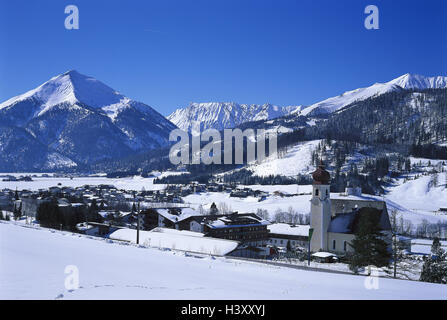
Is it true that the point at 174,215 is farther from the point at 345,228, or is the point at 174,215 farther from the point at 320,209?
the point at 345,228

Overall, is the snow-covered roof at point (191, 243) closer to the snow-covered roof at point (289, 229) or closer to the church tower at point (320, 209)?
the church tower at point (320, 209)

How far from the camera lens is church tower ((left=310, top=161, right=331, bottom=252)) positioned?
46406 millimetres

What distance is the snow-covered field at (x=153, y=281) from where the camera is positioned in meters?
8.46

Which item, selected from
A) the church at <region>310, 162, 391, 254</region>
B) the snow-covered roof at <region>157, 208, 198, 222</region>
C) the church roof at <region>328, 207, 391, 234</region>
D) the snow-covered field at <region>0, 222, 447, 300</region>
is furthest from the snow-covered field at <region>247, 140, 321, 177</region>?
the snow-covered field at <region>0, 222, 447, 300</region>

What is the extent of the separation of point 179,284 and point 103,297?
2441mm

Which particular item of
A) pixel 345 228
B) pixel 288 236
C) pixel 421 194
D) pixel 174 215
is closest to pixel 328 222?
pixel 345 228

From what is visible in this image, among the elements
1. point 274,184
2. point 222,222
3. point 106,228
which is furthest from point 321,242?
point 274,184

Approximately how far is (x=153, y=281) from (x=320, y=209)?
1542 inches

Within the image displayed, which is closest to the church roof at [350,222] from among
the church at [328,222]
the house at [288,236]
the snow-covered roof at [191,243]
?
the church at [328,222]

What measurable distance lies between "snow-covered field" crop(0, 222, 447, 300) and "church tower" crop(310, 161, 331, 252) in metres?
33.4

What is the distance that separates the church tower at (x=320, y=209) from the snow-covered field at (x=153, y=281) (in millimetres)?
33351

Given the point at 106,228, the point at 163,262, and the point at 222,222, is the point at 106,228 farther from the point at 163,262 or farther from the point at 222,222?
the point at 163,262

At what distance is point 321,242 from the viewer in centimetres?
4612

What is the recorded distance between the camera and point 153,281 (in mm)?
10211
